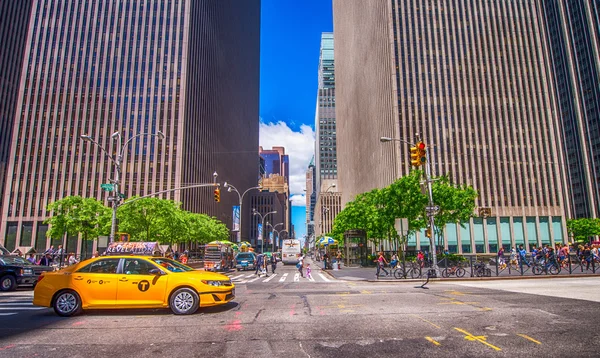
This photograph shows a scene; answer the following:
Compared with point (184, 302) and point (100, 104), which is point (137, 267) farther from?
point (100, 104)

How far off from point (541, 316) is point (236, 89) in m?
118

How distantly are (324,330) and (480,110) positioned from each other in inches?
2849

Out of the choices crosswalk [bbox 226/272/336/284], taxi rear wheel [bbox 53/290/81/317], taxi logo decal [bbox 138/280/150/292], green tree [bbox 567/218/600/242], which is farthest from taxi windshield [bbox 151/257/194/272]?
green tree [bbox 567/218/600/242]

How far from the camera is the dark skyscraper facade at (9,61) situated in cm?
8094

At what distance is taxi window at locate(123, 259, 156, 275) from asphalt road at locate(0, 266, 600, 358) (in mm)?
1093

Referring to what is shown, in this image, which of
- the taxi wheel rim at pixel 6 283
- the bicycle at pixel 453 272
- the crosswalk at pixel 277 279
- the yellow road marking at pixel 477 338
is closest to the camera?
the yellow road marking at pixel 477 338

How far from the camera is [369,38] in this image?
3376 inches

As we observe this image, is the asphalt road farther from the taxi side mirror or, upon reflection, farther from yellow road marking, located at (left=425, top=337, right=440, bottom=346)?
the taxi side mirror

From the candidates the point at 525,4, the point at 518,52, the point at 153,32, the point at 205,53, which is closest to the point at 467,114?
the point at 518,52

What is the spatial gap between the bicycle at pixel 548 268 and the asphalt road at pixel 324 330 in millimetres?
12521

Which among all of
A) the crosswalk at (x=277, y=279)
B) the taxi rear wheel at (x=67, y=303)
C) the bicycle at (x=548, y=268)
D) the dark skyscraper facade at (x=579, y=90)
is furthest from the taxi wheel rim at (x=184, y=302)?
the dark skyscraper facade at (x=579, y=90)

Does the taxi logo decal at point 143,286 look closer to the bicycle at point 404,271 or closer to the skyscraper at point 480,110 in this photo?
the bicycle at point 404,271

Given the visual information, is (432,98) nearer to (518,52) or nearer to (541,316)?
(518,52)

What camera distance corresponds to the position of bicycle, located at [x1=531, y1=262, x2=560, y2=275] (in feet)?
70.9
